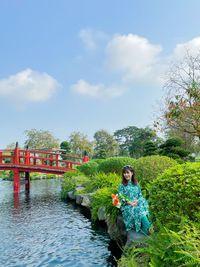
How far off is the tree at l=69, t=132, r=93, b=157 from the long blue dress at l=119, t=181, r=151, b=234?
36.9m

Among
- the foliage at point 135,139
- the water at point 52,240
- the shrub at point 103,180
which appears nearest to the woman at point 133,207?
the water at point 52,240

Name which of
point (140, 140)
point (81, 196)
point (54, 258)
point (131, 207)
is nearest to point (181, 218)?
point (131, 207)

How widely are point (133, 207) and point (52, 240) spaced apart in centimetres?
259

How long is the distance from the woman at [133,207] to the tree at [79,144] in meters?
36.9

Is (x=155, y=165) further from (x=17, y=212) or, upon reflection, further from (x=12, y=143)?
(x=12, y=143)

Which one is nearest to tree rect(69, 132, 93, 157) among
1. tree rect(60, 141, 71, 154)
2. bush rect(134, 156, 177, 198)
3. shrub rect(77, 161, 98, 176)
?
tree rect(60, 141, 71, 154)

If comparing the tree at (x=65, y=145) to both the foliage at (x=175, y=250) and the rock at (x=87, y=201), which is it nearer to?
the rock at (x=87, y=201)

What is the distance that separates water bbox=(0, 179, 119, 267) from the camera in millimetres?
4711

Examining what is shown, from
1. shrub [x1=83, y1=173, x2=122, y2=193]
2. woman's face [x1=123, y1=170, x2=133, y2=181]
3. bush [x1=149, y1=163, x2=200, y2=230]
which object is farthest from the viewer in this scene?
shrub [x1=83, y1=173, x2=122, y2=193]

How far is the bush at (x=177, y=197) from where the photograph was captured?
339 cm

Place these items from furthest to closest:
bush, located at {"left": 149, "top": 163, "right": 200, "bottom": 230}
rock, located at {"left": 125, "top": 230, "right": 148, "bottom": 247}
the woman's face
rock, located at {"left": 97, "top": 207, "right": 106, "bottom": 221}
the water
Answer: rock, located at {"left": 97, "top": 207, "right": 106, "bottom": 221} < the woman's face < the water < rock, located at {"left": 125, "top": 230, "right": 148, "bottom": 247} < bush, located at {"left": 149, "top": 163, "right": 200, "bottom": 230}

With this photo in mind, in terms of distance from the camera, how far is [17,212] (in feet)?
31.2

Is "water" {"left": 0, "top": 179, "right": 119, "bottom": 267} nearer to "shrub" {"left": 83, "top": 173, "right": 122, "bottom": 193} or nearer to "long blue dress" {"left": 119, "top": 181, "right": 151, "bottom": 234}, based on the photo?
"long blue dress" {"left": 119, "top": 181, "right": 151, "bottom": 234}

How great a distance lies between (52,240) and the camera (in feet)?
19.2
